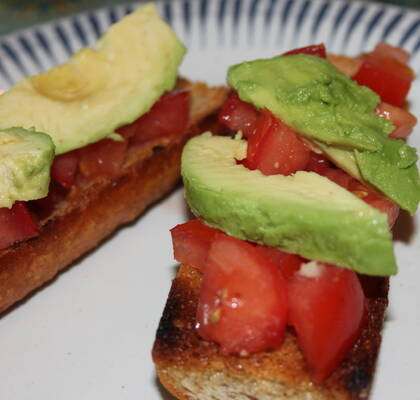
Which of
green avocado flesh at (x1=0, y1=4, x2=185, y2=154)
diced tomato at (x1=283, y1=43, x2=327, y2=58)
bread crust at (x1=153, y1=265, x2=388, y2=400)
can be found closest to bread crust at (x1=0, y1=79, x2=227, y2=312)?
green avocado flesh at (x1=0, y1=4, x2=185, y2=154)

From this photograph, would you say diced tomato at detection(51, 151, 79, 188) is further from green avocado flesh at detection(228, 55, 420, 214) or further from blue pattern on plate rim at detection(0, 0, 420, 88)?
blue pattern on plate rim at detection(0, 0, 420, 88)

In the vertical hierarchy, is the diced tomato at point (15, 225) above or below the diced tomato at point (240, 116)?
below

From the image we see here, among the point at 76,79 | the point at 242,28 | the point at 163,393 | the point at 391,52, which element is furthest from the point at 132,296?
the point at 242,28

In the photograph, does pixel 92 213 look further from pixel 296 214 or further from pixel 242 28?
pixel 242 28

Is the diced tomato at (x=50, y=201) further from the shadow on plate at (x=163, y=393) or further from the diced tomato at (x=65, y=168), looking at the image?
the shadow on plate at (x=163, y=393)

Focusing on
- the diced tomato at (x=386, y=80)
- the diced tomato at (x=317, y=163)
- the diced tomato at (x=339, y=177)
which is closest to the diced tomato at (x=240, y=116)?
the diced tomato at (x=317, y=163)

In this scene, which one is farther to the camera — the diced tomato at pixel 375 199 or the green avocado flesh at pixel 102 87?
the green avocado flesh at pixel 102 87
